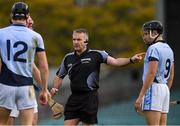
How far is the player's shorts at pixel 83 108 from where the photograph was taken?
1070 cm

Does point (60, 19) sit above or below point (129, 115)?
above

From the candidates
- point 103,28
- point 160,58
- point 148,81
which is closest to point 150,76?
point 148,81

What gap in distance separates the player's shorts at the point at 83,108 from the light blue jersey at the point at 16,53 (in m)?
1.51

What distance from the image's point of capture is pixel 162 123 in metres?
10.3

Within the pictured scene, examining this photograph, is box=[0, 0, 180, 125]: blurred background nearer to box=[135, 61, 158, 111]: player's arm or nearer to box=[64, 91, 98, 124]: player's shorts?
box=[64, 91, 98, 124]: player's shorts

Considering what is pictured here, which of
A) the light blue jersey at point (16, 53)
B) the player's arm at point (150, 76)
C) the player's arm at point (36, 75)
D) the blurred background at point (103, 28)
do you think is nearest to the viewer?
the light blue jersey at point (16, 53)

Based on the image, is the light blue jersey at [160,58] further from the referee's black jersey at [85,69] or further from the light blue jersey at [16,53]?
the light blue jersey at [16,53]

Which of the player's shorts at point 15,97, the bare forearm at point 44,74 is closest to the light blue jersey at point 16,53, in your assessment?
the player's shorts at point 15,97

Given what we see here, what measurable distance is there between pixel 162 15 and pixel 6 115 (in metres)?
16.4

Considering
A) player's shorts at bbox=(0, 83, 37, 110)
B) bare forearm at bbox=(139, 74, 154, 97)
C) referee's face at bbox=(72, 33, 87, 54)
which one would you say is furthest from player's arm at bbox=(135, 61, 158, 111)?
player's shorts at bbox=(0, 83, 37, 110)

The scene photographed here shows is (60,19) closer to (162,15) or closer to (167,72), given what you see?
(162,15)

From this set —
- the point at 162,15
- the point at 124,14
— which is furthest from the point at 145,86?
the point at 124,14

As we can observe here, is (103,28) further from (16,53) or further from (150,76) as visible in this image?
(16,53)

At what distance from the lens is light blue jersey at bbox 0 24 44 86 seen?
933cm
